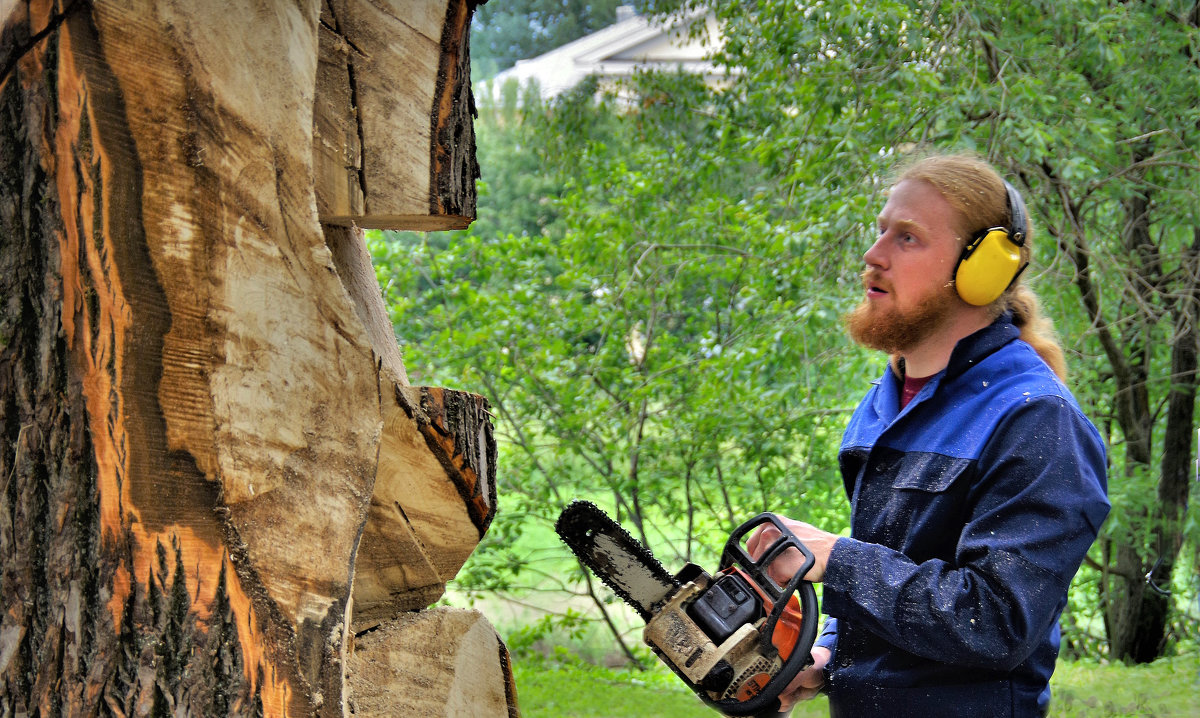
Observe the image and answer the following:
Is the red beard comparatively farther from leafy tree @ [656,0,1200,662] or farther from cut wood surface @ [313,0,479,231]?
leafy tree @ [656,0,1200,662]

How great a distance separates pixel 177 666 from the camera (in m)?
1.15

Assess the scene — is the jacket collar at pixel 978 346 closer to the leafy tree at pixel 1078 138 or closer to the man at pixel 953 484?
the man at pixel 953 484

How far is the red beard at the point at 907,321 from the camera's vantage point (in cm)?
164

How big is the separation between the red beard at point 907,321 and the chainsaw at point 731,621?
1.26ft

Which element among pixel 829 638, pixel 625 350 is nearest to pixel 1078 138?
pixel 625 350

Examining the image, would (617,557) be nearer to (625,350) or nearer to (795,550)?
(795,550)

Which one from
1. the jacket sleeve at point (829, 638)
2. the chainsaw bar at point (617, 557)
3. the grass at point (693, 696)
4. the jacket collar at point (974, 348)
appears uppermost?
the jacket collar at point (974, 348)

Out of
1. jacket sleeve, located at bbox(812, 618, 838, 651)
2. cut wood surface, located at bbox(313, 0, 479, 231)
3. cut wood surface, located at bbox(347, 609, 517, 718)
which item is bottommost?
jacket sleeve, located at bbox(812, 618, 838, 651)

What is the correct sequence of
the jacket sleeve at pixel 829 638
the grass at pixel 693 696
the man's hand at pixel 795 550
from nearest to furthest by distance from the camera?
1. the man's hand at pixel 795 550
2. the jacket sleeve at pixel 829 638
3. the grass at pixel 693 696

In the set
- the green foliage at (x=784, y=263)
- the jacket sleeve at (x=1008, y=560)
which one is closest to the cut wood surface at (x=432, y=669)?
the jacket sleeve at (x=1008, y=560)

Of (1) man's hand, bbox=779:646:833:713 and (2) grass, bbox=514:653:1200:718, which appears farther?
(2) grass, bbox=514:653:1200:718

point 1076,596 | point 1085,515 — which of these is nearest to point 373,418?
point 1085,515

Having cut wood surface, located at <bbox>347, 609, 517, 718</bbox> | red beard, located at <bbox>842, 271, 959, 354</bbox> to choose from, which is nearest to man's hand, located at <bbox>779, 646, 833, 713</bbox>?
cut wood surface, located at <bbox>347, 609, 517, 718</bbox>

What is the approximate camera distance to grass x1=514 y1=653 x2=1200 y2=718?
429 centimetres
